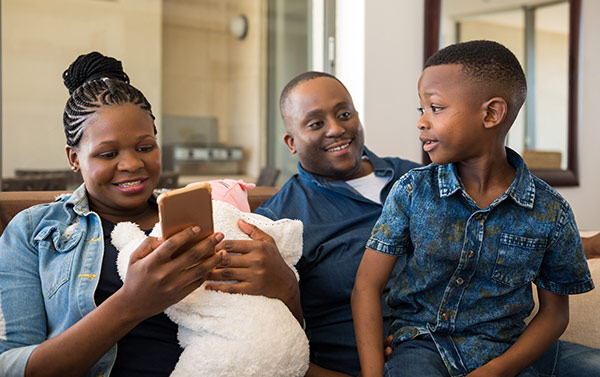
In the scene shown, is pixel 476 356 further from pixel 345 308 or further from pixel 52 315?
pixel 52 315

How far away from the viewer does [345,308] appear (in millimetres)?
1558

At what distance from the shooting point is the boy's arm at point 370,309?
127 cm

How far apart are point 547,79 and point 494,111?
2.73 meters

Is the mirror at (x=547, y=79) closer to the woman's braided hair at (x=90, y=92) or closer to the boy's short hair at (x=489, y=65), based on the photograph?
the boy's short hair at (x=489, y=65)

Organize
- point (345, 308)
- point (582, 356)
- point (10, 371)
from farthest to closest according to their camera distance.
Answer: point (345, 308) < point (582, 356) < point (10, 371)

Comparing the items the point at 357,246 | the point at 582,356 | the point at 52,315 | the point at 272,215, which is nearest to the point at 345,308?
the point at 357,246

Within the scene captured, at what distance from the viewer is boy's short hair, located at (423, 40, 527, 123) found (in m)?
1.23

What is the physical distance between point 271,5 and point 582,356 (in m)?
3.04

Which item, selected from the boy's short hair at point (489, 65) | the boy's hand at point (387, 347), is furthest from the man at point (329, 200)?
the boy's short hair at point (489, 65)

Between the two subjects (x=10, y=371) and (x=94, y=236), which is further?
(x=94, y=236)

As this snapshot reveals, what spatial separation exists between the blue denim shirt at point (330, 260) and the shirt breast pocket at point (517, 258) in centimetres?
41

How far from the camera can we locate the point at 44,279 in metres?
1.19

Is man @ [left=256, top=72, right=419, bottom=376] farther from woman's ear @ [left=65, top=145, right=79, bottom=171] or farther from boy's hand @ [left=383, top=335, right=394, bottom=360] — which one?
woman's ear @ [left=65, top=145, right=79, bottom=171]

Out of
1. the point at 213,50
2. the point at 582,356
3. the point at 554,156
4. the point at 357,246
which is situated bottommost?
the point at 582,356
